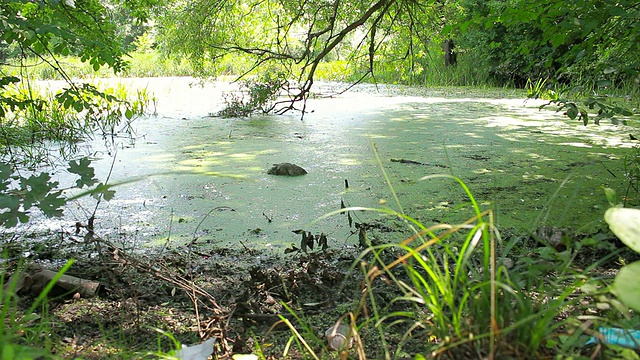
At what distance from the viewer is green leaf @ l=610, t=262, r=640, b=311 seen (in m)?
0.61

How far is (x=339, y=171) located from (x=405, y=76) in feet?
5.93

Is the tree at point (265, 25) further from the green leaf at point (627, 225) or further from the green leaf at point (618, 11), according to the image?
the green leaf at point (627, 225)

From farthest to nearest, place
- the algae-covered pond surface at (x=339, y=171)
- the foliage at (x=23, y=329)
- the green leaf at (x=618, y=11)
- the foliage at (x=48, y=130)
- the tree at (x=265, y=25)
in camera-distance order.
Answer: the tree at (x=265, y=25)
the foliage at (x=48, y=130)
the algae-covered pond surface at (x=339, y=171)
the green leaf at (x=618, y=11)
the foliage at (x=23, y=329)

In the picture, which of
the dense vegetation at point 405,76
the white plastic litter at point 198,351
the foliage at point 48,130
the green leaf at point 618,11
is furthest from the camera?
the foliage at point 48,130

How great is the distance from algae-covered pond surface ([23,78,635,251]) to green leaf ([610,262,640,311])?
0.96 feet

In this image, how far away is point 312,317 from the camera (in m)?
1.38

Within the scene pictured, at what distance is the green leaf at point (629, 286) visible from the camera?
0.61m

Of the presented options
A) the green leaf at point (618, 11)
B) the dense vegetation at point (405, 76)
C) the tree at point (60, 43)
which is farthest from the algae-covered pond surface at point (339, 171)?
the green leaf at point (618, 11)

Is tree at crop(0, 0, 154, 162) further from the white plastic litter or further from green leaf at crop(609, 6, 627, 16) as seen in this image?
green leaf at crop(609, 6, 627, 16)

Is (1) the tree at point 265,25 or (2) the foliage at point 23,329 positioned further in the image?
(1) the tree at point 265,25

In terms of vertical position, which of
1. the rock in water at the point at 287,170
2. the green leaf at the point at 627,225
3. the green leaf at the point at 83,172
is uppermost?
the green leaf at the point at 627,225

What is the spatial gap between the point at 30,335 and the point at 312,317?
649 millimetres

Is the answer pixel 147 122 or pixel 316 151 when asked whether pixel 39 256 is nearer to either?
pixel 316 151

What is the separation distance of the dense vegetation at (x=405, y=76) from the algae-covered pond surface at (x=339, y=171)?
0.17 meters
